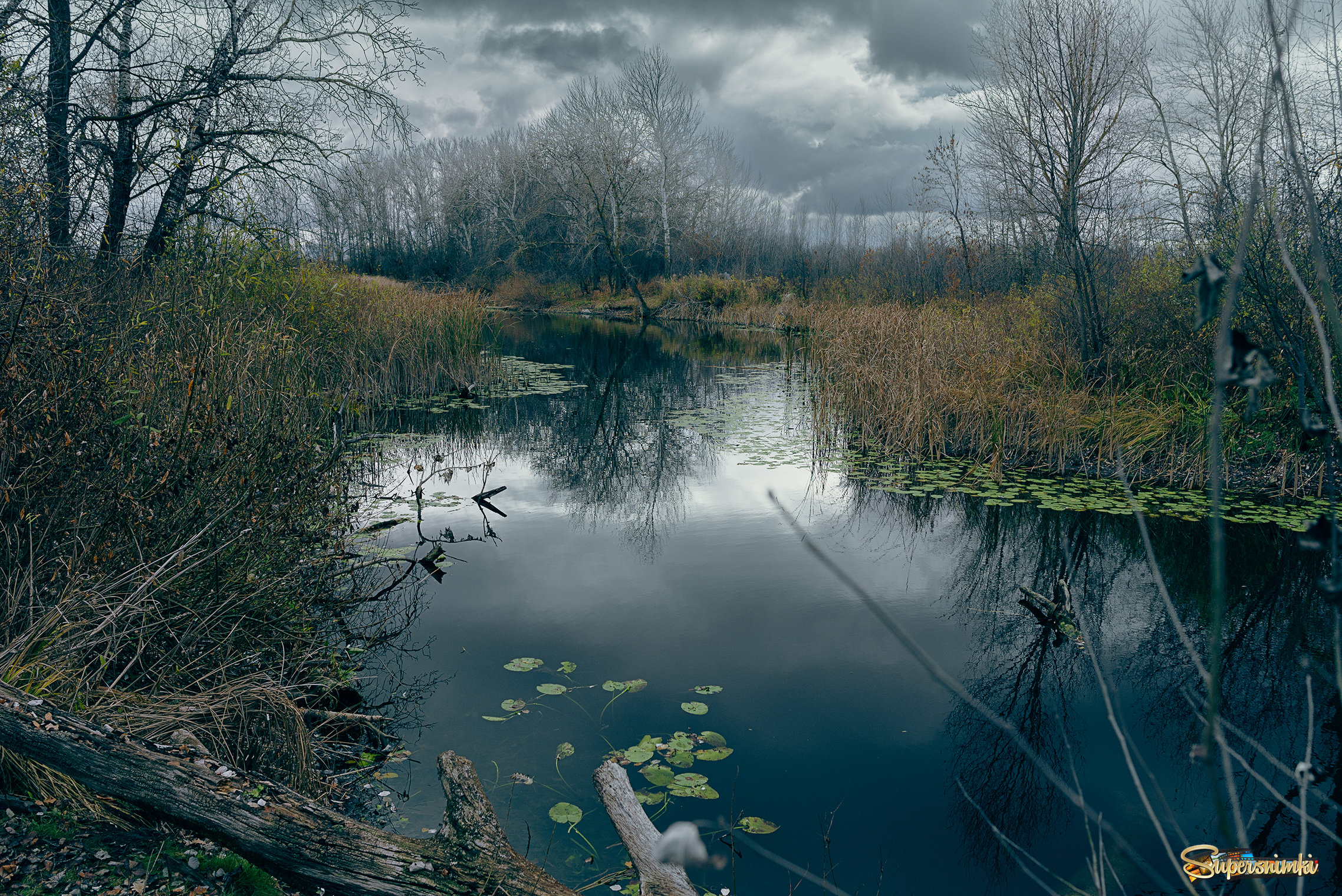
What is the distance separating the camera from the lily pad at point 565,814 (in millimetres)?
2852

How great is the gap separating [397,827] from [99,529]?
1.64 metres

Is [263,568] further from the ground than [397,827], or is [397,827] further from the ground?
[263,568]

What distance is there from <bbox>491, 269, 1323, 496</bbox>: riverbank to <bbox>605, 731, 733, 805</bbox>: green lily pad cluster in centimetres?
437

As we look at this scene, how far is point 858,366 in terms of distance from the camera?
880cm

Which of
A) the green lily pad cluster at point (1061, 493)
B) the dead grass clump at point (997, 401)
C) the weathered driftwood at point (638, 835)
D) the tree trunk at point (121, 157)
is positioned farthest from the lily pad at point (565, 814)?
the dead grass clump at point (997, 401)

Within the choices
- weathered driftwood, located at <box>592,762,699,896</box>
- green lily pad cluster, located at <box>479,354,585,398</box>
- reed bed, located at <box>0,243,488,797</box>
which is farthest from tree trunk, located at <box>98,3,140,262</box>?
green lily pad cluster, located at <box>479,354,585,398</box>

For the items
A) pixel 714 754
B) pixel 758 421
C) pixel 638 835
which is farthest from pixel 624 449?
pixel 638 835

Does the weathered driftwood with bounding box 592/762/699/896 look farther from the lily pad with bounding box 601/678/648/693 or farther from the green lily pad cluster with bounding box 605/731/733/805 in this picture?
the lily pad with bounding box 601/678/648/693

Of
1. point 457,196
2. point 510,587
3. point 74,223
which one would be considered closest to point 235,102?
point 74,223

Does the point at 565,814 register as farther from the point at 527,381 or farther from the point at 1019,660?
the point at 527,381

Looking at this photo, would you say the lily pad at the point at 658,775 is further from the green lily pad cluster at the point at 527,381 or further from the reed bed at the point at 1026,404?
the green lily pad cluster at the point at 527,381

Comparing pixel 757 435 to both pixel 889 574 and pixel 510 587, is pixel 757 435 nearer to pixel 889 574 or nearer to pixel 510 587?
pixel 889 574

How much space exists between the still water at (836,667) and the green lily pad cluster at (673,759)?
22mm

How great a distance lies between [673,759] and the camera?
3189 mm
